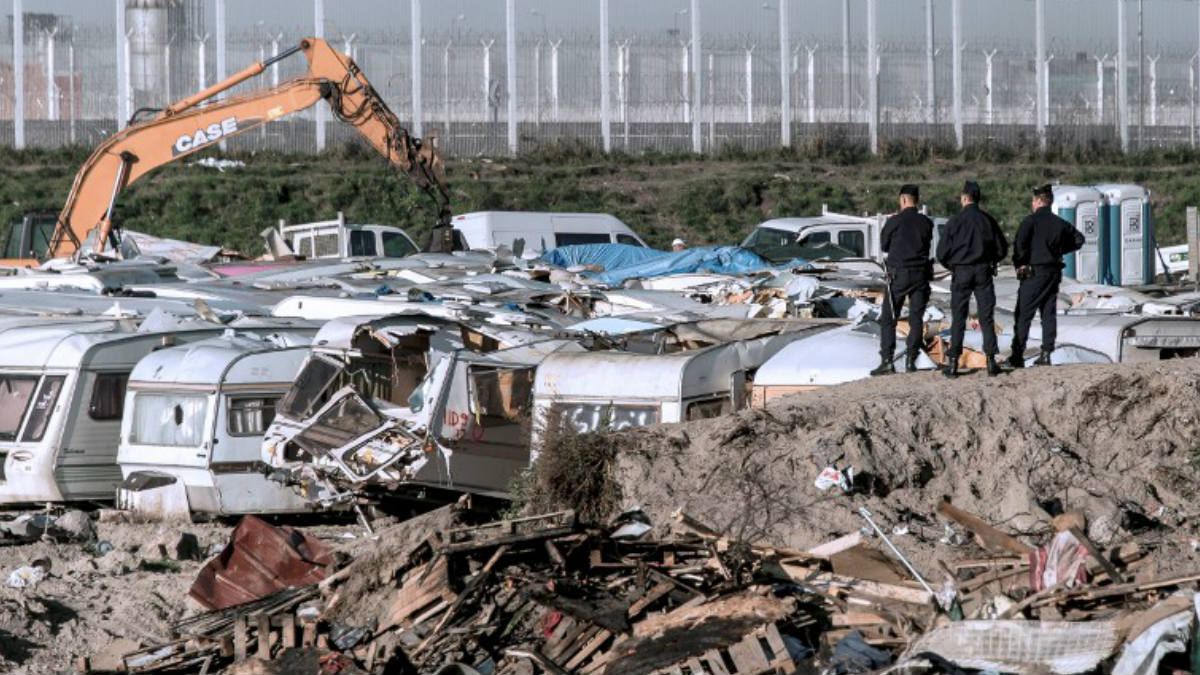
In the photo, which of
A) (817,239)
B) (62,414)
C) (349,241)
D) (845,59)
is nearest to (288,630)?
(62,414)

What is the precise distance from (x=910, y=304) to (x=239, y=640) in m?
6.34

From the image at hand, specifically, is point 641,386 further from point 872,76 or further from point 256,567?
point 872,76

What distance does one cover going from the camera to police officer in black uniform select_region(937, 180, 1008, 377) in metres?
16.0

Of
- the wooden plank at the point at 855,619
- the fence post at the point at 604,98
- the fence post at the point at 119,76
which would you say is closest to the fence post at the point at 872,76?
the fence post at the point at 604,98

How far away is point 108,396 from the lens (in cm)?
1906

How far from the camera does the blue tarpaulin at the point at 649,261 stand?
28.4 m

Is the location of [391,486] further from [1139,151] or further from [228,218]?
[1139,151]

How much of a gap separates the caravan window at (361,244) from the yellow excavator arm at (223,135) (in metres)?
1.26

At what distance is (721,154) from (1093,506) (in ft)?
114

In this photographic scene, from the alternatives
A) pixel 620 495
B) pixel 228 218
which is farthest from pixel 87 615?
pixel 228 218

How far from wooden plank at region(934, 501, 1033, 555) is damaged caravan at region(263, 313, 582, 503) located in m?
4.32

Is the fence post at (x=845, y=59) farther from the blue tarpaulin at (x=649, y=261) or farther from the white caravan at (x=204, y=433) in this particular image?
the white caravan at (x=204, y=433)

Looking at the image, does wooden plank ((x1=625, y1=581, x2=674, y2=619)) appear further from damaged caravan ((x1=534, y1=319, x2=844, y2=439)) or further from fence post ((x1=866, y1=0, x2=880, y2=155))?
fence post ((x1=866, y1=0, x2=880, y2=155))

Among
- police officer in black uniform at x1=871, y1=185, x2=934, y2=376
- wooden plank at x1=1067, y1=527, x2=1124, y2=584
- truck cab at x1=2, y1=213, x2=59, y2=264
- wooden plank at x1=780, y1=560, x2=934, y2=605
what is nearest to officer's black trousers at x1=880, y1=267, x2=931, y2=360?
police officer in black uniform at x1=871, y1=185, x2=934, y2=376
